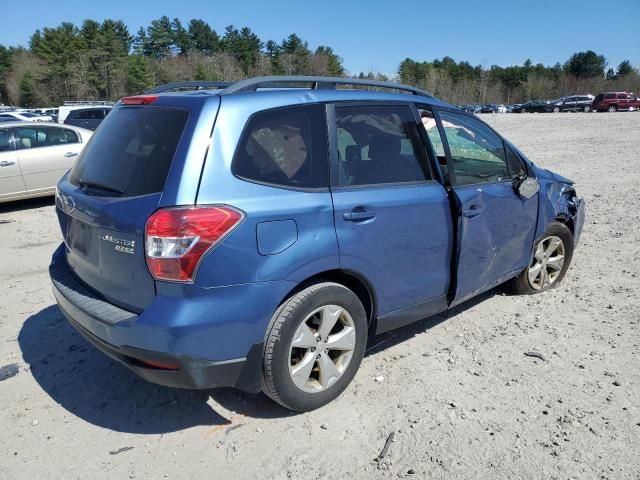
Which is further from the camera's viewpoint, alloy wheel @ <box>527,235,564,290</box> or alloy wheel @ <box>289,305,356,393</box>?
alloy wheel @ <box>527,235,564,290</box>

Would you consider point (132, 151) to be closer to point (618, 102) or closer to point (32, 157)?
point (32, 157)

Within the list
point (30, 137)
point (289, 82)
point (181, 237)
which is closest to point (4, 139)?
point (30, 137)

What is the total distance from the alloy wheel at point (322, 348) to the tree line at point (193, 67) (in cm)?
6840

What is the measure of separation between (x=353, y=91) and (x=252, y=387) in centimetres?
194

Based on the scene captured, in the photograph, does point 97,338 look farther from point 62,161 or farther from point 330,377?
point 62,161

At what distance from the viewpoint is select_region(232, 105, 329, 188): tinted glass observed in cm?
267

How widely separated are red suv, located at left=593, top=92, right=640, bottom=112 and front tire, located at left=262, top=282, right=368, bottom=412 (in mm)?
54334

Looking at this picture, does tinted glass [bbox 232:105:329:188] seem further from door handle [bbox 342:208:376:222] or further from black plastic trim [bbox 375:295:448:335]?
black plastic trim [bbox 375:295:448:335]

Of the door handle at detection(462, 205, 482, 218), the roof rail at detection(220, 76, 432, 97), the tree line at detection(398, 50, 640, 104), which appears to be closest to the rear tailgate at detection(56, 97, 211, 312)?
the roof rail at detection(220, 76, 432, 97)

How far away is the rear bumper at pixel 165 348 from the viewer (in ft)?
8.07

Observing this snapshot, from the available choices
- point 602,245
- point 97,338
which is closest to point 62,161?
point 97,338

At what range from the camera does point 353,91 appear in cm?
334

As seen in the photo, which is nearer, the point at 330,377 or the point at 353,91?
the point at 330,377

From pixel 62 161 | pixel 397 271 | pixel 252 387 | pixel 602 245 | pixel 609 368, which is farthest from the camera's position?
pixel 62 161
